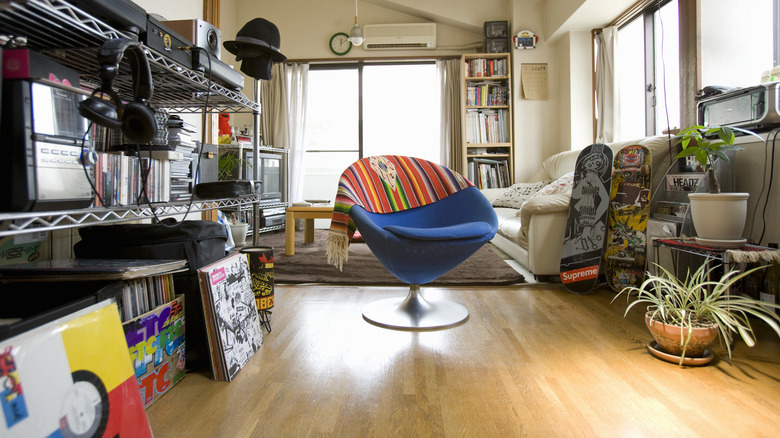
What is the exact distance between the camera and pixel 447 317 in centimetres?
207

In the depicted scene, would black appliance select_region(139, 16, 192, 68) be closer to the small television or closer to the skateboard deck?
the skateboard deck

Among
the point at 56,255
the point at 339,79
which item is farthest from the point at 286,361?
the point at 339,79

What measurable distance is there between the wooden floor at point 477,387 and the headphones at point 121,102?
787 mm

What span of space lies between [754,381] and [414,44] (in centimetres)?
503

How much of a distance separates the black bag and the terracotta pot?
165 cm

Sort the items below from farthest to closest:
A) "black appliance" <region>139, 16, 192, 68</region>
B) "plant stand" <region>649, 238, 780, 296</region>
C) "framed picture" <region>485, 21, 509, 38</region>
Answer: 1. "framed picture" <region>485, 21, 509, 38</region>
2. "plant stand" <region>649, 238, 780, 296</region>
3. "black appliance" <region>139, 16, 192, 68</region>

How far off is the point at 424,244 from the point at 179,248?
914 millimetres

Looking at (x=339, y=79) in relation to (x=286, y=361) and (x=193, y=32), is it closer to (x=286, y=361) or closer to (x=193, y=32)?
(x=193, y=32)

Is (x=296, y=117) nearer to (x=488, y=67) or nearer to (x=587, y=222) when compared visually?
(x=488, y=67)

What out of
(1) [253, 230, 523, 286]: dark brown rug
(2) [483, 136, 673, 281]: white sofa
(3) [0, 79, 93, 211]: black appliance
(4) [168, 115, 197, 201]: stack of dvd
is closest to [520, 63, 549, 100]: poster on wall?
(2) [483, 136, 673, 281]: white sofa

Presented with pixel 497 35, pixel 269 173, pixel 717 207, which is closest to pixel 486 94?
pixel 497 35

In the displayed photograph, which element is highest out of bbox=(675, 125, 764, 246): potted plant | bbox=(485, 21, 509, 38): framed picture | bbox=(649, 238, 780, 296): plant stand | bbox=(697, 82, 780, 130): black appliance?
bbox=(485, 21, 509, 38): framed picture

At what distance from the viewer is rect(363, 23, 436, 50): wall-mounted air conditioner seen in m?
5.47

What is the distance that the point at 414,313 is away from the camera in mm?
2096
